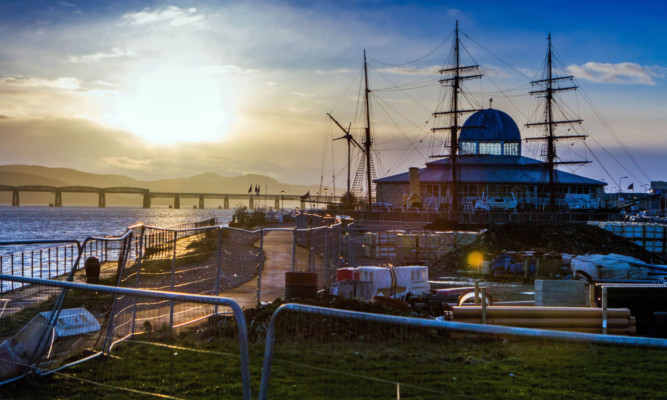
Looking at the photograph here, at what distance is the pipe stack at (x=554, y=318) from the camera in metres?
12.7

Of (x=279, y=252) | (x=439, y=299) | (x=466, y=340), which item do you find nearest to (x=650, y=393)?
(x=466, y=340)

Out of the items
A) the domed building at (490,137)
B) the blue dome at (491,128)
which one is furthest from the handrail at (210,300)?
the blue dome at (491,128)

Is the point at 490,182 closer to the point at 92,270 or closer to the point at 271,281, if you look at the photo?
the point at 271,281

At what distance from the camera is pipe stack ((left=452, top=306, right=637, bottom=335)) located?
1274 cm

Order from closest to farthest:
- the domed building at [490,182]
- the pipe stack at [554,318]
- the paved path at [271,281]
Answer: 1. the pipe stack at [554,318]
2. the paved path at [271,281]
3. the domed building at [490,182]

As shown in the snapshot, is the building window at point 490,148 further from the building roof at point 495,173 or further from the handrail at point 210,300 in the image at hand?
the handrail at point 210,300

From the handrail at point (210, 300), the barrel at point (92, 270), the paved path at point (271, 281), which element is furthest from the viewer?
the paved path at point (271, 281)

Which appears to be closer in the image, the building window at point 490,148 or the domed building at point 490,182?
the domed building at point 490,182

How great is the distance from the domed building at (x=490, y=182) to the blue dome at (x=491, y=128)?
16 cm

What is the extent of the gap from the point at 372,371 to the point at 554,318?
8.58 metres

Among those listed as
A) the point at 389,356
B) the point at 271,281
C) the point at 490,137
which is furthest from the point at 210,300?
the point at 490,137

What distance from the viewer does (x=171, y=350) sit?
6.67 meters

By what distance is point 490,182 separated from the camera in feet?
291

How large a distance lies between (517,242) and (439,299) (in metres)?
23.5
